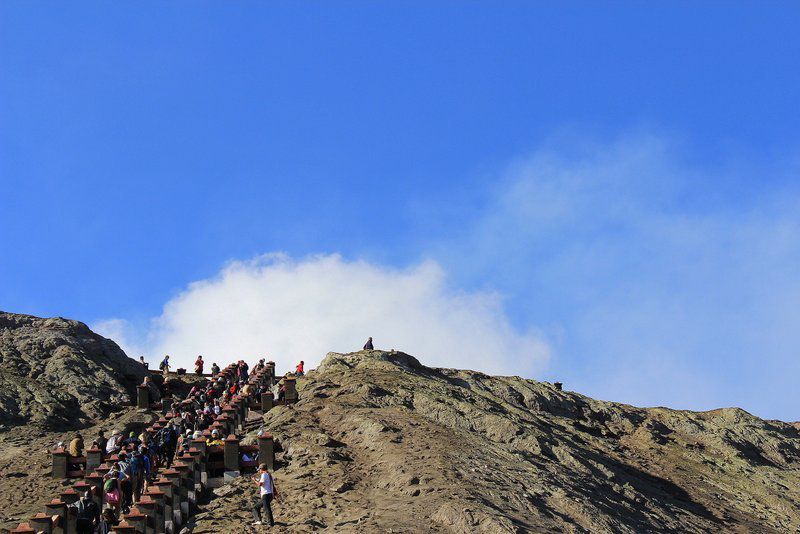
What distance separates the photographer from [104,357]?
4469cm

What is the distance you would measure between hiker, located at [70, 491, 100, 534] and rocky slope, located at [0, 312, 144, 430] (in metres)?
15.3

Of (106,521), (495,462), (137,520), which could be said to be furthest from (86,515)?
(495,462)

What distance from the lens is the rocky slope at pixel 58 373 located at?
37.7 m

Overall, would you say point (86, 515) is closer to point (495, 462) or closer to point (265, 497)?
point (265, 497)

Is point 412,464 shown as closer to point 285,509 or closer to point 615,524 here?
point 285,509

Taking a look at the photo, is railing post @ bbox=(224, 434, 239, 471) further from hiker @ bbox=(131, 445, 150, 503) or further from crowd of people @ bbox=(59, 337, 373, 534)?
hiker @ bbox=(131, 445, 150, 503)

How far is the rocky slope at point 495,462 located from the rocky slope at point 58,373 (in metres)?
10.9

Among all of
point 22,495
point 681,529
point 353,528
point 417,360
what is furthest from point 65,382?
point 681,529

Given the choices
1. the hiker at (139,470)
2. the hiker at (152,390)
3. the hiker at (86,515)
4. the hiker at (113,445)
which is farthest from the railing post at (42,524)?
the hiker at (152,390)

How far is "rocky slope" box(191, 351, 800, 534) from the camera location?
22.1 m

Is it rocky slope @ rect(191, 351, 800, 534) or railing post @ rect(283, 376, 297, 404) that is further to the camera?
railing post @ rect(283, 376, 297, 404)

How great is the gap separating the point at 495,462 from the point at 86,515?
11176mm

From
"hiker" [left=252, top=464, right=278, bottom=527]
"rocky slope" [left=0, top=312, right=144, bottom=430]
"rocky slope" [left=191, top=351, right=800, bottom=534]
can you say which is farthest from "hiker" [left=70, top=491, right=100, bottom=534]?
"rocky slope" [left=0, top=312, right=144, bottom=430]

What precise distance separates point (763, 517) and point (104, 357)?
30360mm
